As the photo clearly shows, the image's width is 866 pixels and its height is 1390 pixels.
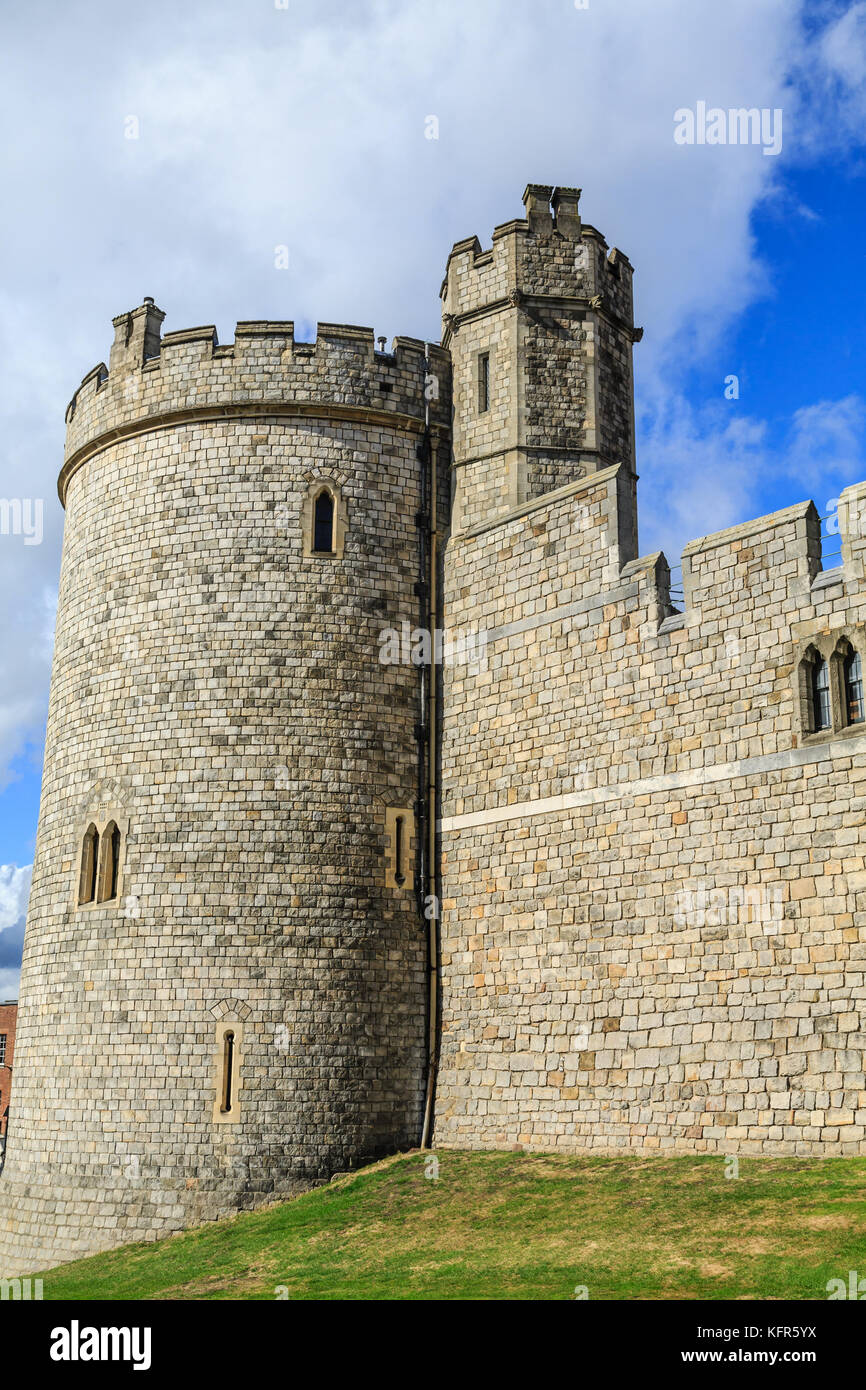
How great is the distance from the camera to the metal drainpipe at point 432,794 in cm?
1794

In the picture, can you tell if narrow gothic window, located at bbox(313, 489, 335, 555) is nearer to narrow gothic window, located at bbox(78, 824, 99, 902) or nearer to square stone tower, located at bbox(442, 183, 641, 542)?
square stone tower, located at bbox(442, 183, 641, 542)

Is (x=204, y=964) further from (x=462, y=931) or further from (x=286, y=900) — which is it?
(x=462, y=931)

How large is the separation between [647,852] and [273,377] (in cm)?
920

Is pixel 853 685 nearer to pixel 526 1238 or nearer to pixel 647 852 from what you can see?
pixel 647 852

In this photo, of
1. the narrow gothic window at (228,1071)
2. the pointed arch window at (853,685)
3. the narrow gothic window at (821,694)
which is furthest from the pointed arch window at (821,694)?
the narrow gothic window at (228,1071)

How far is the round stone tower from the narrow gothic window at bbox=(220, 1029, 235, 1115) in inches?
1.5

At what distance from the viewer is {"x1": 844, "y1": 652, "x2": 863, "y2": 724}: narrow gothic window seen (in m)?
14.0

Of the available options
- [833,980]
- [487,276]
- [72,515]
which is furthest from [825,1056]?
[72,515]

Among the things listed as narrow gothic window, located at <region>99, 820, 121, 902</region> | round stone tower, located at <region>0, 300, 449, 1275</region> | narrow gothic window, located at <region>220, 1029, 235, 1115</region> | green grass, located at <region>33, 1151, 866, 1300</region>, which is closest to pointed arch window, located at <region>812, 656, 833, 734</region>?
green grass, located at <region>33, 1151, 866, 1300</region>

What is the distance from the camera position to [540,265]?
65.7ft

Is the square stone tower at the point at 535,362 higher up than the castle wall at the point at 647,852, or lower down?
higher up

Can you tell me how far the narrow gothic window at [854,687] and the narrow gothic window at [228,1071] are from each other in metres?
8.97

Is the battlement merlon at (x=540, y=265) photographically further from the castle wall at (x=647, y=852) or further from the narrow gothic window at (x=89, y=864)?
the narrow gothic window at (x=89, y=864)
